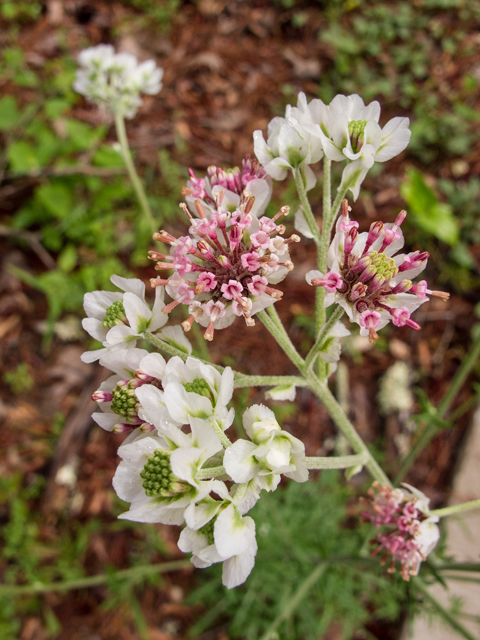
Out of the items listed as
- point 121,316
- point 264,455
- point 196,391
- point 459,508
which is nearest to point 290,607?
point 459,508

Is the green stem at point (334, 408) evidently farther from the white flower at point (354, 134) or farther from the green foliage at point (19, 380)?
the green foliage at point (19, 380)

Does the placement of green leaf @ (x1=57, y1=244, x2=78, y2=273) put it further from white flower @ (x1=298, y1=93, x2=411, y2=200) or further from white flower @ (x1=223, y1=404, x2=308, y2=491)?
white flower @ (x1=223, y1=404, x2=308, y2=491)

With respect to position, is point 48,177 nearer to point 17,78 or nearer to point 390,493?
point 17,78

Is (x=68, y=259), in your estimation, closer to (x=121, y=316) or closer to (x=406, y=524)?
(x=121, y=316)

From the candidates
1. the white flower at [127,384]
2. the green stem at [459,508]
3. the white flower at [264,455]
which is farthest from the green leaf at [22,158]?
the green stem at [459,508]

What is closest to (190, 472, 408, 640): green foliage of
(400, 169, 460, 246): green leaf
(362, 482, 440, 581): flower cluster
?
(362, 482, 440, 581): flower cluster

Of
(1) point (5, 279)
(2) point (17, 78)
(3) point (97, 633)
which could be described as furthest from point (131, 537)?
(2) point (17, 78)
